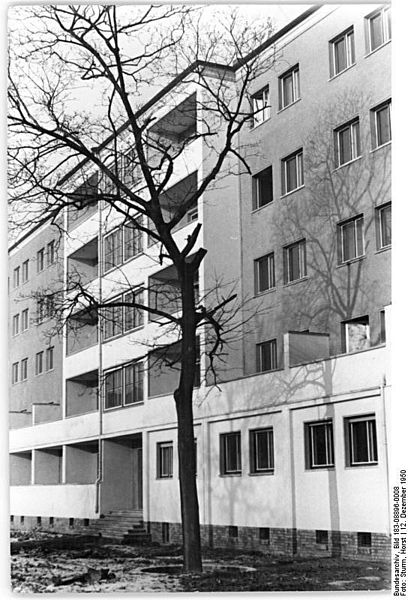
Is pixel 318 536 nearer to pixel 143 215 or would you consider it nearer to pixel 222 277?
pixel 222 277

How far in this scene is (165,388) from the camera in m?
8.79

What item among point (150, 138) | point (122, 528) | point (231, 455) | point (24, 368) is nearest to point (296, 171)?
point (150, 138)

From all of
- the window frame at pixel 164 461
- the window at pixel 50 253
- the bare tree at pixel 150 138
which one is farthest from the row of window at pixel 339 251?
the window at pixel 50 253

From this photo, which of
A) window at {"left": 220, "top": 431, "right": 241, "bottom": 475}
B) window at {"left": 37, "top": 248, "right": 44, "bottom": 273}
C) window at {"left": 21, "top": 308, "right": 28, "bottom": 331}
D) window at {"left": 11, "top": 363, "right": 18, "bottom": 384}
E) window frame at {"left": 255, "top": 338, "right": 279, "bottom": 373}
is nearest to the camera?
window at {"left": 11, "top": 363, "right": 18, "bottom": 384}

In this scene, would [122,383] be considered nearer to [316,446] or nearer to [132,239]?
[132,239]

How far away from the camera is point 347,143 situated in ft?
28.6

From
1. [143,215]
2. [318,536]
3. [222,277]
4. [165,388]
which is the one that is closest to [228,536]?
[318,536]

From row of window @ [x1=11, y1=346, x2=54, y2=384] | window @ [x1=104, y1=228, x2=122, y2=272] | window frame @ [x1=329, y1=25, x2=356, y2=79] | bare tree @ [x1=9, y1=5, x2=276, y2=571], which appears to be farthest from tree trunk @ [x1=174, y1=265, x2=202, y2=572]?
window frame @ [x1=329, y1=25, x2=356, y2=79]

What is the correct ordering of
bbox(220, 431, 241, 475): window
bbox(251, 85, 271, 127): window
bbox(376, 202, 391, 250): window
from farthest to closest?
bbox(220, 431, 241, 475): window < bbox(251, 85, 271, 127): window < bbox(376, 202, 391, 250): window

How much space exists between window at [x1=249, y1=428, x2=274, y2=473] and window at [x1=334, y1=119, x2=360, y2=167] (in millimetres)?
2263

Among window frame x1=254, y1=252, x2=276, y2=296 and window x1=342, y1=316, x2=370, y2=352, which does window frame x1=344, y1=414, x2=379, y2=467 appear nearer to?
window x1=342, y1=316, x2=370, y2=352

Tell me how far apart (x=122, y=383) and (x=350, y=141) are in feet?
8.77

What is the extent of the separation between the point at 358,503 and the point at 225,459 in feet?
4.04

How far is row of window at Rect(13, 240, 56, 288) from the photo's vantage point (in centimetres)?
847
